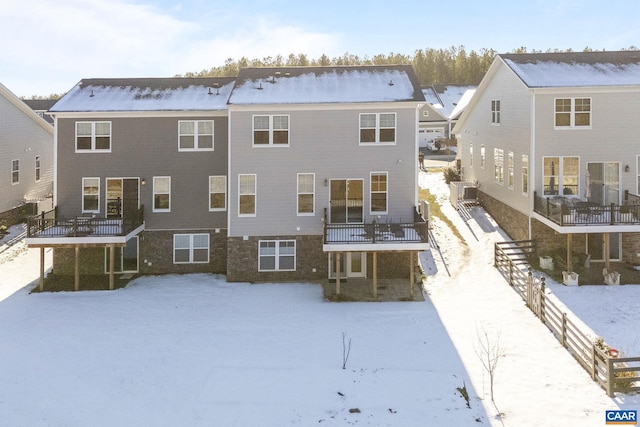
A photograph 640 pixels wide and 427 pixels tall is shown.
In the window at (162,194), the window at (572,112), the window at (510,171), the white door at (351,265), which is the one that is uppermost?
the window at (572,112)

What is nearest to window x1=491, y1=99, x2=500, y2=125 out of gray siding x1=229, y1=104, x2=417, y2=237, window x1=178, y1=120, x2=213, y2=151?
gray siding x1=229, y1=104, x2=417, y2=237

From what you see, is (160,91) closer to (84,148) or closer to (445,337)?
(84,148)

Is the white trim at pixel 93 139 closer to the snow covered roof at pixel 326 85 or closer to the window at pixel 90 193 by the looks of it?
the window at pixel 90 193

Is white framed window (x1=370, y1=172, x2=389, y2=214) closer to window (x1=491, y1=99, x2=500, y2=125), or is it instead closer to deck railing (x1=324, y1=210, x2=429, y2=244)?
deck railing (x1=324, y1=210, x2=429, y2=244)

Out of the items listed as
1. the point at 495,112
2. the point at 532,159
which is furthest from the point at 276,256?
the point at 495,112

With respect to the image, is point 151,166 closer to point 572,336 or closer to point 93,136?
point 93,136

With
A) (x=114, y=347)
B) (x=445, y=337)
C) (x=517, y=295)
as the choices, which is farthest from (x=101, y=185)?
(x=517, y=295)

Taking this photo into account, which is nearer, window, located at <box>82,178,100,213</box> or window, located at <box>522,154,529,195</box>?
window, located at <box>82,178,100,213</box>

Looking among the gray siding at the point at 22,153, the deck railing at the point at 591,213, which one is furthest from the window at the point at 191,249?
the deck railing at the point at 591,213
